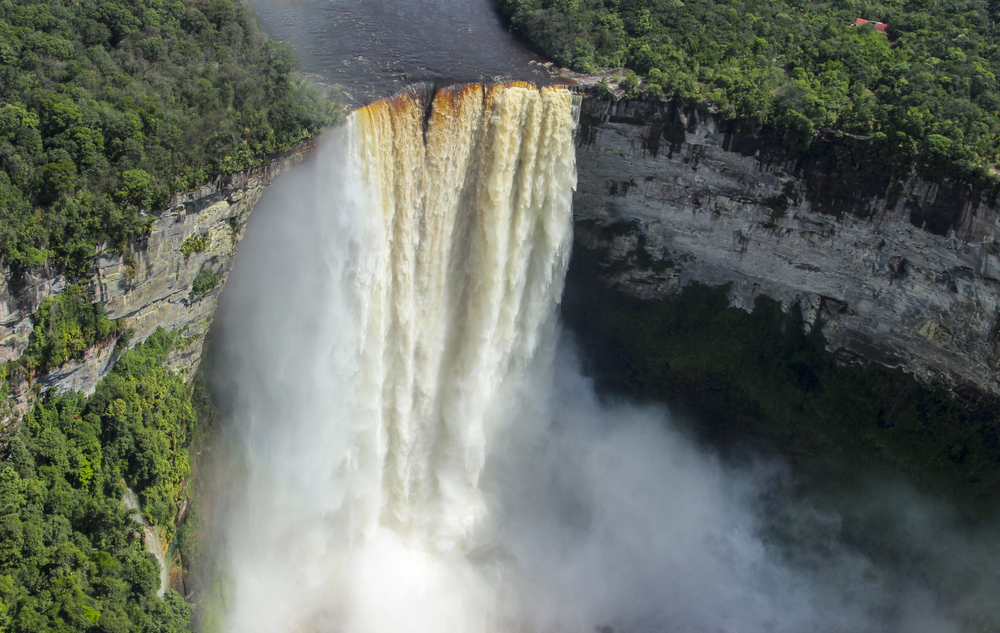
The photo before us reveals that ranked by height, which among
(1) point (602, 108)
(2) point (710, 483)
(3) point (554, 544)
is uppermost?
(1) point (602, 108)

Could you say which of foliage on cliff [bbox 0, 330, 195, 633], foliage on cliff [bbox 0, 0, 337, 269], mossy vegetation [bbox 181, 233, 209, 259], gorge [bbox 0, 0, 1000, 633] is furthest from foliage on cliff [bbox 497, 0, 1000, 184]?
foliage on cliff [bbox 0, 330, 195, 633]

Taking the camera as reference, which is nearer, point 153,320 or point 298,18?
point 153,320

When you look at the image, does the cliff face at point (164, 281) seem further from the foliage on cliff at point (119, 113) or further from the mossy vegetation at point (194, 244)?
the foliage on cliff at point (119, 113)

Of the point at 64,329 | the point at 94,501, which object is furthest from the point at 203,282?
the point at 94,501

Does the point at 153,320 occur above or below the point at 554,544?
above

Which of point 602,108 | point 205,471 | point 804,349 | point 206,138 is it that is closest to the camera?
point 206,138

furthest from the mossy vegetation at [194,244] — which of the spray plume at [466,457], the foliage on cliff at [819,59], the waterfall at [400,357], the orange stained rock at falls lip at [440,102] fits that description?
the foliage on cliff at [819,59]

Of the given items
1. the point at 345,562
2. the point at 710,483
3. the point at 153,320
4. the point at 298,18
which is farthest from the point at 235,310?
the point at 710,483

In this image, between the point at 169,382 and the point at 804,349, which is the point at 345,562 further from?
the point at 804,349

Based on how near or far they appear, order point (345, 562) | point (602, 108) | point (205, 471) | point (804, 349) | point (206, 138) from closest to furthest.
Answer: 1. point (206, 138)
2. point (205, 471)
3. point (345, 562)
4. point (602, 108)
5. point (804, 349)
